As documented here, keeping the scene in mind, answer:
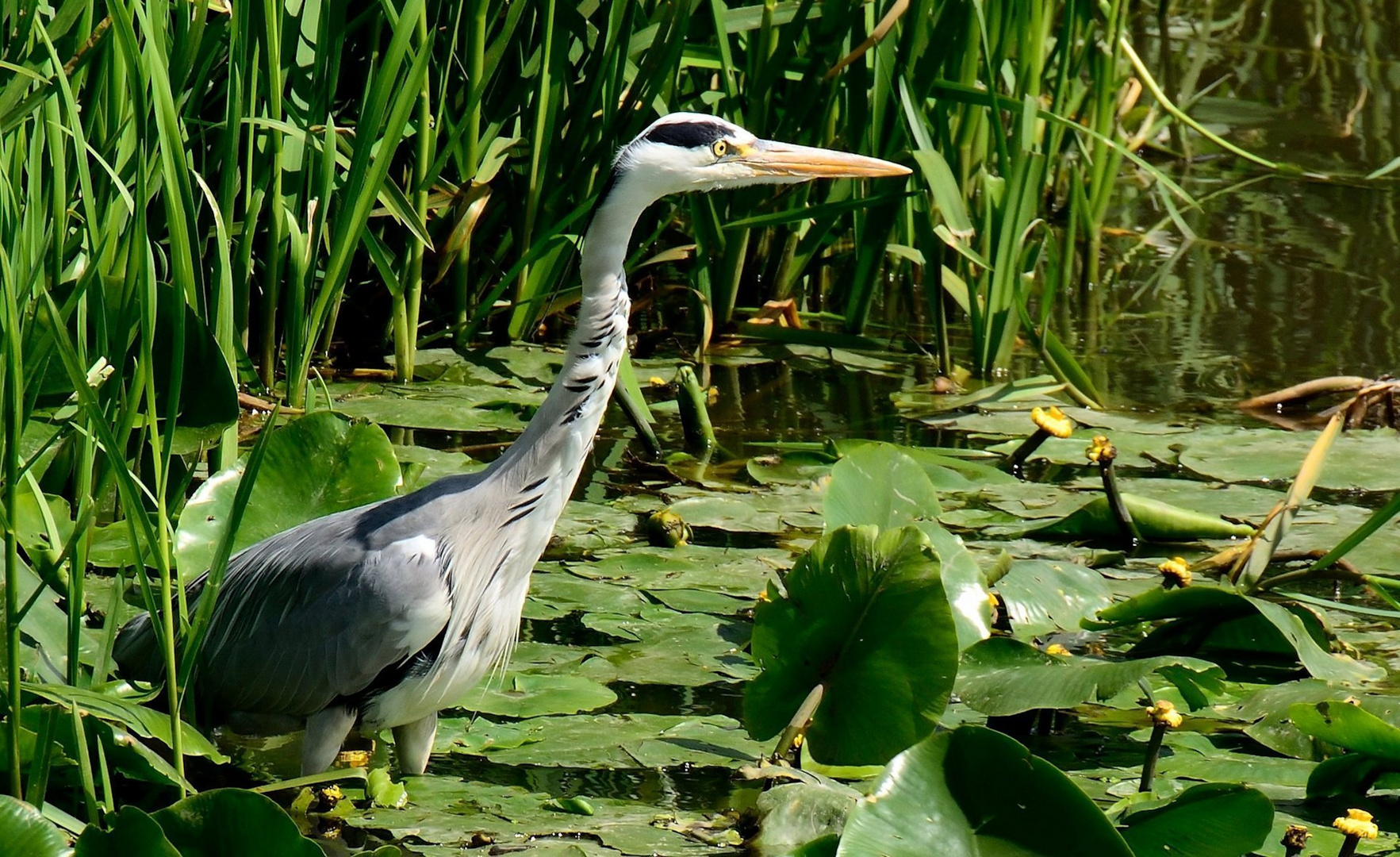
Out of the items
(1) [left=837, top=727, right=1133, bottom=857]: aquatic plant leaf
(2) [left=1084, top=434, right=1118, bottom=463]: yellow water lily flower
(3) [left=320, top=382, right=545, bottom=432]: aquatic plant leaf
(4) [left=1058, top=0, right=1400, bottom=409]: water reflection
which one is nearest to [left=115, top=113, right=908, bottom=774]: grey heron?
(1) [left=837, top=727, right=1133, bottom=857]: aquatic plant leaf

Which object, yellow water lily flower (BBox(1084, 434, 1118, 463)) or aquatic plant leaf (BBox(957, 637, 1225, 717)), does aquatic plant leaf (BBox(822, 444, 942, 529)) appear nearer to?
yellow water lily flower (BBox(1084, 434, 1118, 463))

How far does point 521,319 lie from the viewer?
4.71m

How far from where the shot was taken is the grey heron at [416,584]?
2695mm

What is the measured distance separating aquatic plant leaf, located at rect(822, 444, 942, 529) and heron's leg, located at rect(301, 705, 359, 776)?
0.97 meters

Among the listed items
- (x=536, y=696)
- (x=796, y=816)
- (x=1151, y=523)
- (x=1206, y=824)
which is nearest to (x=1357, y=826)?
(x=1206, y=824)

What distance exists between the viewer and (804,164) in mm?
3180

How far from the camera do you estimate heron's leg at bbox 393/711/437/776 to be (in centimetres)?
276

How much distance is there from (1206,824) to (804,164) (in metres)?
1.50

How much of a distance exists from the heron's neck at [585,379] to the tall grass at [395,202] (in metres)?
0.52

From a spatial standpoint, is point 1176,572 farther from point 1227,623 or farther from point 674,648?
point 674,648

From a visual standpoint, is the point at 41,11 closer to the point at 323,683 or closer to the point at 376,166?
the point at 376,166

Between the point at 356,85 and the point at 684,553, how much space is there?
174 centimetres

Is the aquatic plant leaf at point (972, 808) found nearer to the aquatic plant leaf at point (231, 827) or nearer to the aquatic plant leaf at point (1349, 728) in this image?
the aquatic plant leaf at point (1349, 728)

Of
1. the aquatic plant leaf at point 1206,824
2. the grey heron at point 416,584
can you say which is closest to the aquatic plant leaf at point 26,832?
the grey heron at point 416,584
